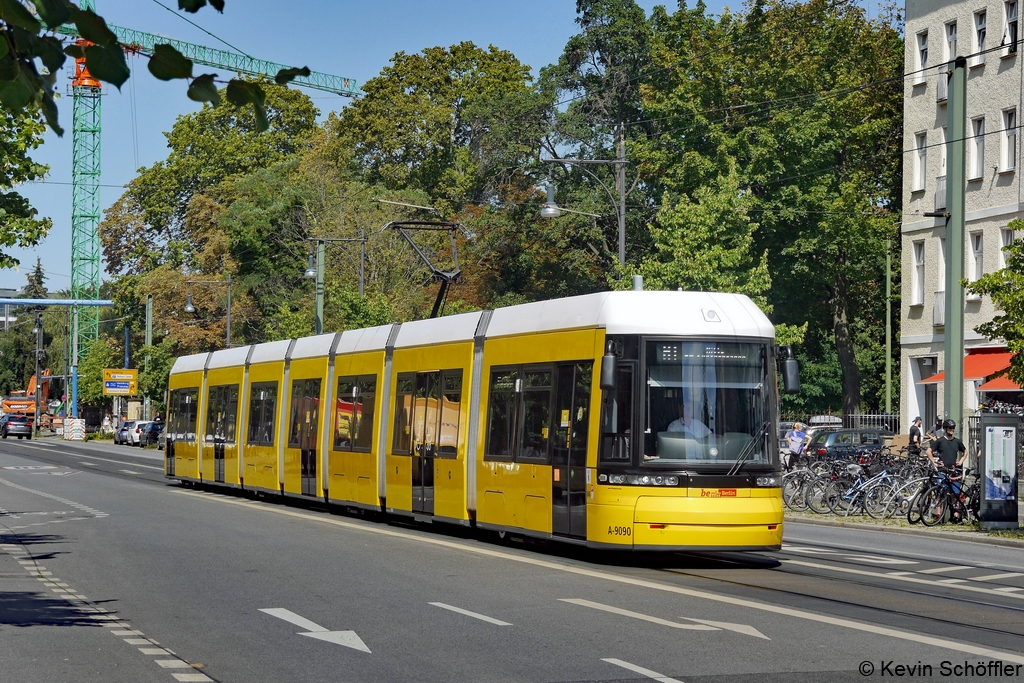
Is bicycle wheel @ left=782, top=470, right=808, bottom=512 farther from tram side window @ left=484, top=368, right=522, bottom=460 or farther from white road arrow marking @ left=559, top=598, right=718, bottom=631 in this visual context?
white road arrow marking @ left=559, top=598, right=718, bottom=631

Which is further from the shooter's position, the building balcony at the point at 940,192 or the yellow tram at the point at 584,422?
the building balcony at the point at 940,192

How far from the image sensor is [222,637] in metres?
10.2

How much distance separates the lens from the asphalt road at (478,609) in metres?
8.80

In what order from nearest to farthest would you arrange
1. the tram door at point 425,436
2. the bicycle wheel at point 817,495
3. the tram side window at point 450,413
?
1. the tram side window at point 450,413
2. the tram door at point 425,436
3. the bicycle wheel at point 817,495

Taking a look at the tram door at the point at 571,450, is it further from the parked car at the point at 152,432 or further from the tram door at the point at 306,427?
the parked car at the point at 152,432

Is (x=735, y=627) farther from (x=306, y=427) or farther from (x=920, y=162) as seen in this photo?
(x=920, y=162)

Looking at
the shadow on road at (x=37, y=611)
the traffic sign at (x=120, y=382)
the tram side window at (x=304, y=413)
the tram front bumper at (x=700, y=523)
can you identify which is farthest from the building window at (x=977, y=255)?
the traffic sign at (x=120, y=382)

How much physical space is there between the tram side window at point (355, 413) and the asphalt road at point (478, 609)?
251cm

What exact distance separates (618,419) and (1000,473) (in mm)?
8894

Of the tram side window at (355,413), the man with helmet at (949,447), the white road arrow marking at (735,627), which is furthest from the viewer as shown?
the man with helmet at (949,447)

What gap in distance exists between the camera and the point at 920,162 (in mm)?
47719

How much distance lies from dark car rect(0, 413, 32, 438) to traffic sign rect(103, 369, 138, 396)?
35.3 feet

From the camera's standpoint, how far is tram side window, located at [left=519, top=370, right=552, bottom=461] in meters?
16.8

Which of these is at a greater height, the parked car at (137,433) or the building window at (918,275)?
the building window at (918,275)
